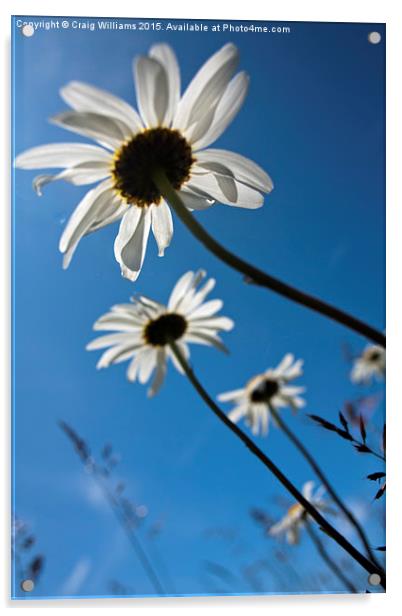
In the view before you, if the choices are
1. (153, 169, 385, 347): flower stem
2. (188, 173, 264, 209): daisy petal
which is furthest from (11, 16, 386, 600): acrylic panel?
(153, 169, 385, 347): flower stem

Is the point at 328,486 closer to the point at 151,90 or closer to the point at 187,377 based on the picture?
the point at 187,377

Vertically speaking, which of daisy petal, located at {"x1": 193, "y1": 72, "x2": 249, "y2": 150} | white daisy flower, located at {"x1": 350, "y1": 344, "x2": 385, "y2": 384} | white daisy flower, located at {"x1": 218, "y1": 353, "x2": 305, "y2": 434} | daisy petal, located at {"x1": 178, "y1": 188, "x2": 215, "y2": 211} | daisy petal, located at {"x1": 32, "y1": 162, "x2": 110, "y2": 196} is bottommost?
white daisy flower, located at {"x1": 218, "y1": 353, "x2": 305, "y2": 434}

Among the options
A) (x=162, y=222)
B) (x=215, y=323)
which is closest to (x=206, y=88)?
(x=162, y=222)

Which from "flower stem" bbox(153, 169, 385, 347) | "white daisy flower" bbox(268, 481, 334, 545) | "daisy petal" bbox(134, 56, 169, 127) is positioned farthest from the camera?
"white daisy flower" bbox(268, 481, 334, 545)

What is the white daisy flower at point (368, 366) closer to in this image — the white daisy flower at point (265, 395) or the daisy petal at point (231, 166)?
the white daisy flower at point (265, 395)

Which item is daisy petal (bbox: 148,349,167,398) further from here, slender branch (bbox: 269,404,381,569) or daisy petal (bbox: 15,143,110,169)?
daisy petal (bbox: 15,143,110,169)
